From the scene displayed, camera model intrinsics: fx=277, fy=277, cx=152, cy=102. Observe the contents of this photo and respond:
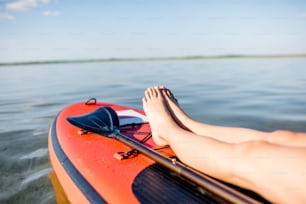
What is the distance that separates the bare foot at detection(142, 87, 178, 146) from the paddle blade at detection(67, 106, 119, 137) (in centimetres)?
33

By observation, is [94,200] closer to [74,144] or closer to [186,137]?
[186,137]

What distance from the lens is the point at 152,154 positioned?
1890 millimetres

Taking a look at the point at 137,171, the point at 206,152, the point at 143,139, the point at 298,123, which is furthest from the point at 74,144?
the point at 298,123

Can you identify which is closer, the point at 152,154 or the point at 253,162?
the point at 253,162

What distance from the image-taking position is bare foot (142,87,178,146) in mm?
2220

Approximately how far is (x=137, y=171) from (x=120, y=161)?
0.74ft

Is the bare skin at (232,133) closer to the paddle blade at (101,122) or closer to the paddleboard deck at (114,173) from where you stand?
the paddleboard deck at (114,173)

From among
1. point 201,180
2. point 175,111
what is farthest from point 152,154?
point 175,111

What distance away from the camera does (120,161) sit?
2.07 metres

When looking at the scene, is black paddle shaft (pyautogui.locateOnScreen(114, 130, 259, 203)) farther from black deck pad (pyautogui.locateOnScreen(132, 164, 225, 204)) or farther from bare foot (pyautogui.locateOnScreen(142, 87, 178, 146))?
bare foot (pyautogui.locateOnScreen(142, 87, 178, 146))

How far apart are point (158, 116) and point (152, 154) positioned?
21.6 inches

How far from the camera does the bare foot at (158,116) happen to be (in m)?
2.22

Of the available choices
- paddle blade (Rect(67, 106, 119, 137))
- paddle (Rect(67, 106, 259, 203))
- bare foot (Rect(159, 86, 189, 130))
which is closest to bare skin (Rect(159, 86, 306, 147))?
bare foot (Rect(159, 86, 189, 130))

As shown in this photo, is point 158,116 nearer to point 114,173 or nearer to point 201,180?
point 114,173
